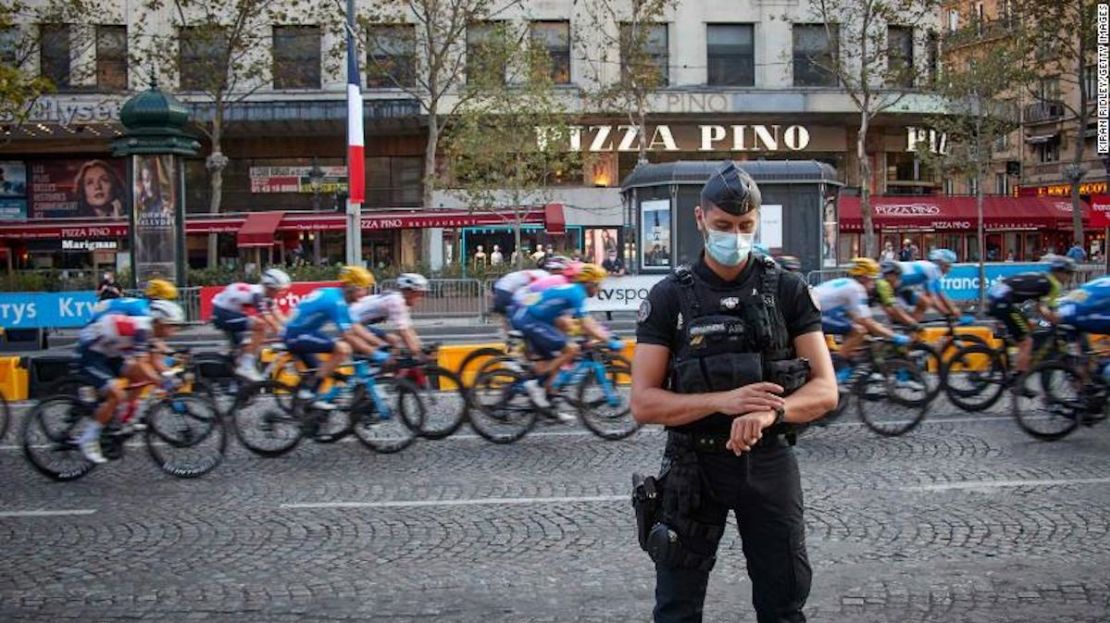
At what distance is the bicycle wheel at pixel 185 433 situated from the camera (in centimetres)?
937

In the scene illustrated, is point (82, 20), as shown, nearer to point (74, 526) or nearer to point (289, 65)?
point (289, 65)

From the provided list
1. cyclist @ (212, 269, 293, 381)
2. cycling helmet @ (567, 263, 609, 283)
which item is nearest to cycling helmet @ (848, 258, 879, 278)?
cycling helmet @ (567, 263, 609, 283)

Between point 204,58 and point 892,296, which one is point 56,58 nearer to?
point 204,58

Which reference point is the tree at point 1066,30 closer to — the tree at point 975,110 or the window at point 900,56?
the tree at point 975,110

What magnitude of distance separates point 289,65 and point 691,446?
39786 mm

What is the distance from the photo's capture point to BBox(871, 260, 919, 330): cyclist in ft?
37.1

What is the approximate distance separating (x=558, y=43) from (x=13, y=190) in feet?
76.6

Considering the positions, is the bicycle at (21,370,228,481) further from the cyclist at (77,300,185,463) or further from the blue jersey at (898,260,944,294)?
the blue jersey at (898,260,944,294)

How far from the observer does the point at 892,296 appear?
1142 centimetres

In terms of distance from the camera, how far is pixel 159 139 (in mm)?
20438

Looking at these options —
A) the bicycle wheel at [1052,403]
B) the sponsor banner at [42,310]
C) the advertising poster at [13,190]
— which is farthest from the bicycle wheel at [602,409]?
the advertising poster at [13,190]

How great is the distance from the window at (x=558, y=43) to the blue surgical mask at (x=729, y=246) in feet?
129

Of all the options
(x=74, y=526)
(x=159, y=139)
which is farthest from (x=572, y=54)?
(x=74, y=526)

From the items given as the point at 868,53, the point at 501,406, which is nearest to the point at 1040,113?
the point at 868,53
